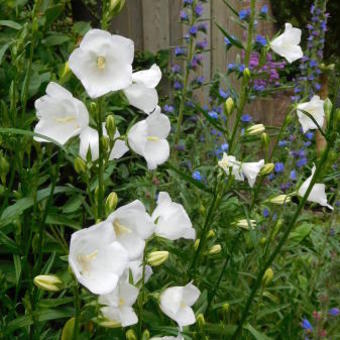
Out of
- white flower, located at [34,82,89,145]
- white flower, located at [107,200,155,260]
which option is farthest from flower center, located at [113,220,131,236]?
white flower, located at [34,82,89,145]

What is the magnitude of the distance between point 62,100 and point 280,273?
4.25ft

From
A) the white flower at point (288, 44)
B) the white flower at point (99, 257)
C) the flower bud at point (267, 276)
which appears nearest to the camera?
the white flower at point (99, 257)

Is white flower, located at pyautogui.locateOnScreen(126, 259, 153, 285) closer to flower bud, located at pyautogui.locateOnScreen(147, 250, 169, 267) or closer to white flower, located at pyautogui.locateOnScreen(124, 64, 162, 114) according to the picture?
flower bud, located at pyautogui.locateOnScreen(147, 250, 169, 267)

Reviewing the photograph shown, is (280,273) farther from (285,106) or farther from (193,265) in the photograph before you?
(285,106)

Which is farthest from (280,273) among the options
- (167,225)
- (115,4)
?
(115,4)

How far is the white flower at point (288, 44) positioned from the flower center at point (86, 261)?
3.26 feet

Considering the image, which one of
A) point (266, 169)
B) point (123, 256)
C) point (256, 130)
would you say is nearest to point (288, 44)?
point (256, 130)

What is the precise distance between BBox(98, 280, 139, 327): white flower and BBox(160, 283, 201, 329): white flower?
16 cm

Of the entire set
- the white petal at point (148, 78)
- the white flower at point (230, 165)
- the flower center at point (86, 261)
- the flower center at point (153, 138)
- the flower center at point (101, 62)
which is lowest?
the white flower at point (230, 165)

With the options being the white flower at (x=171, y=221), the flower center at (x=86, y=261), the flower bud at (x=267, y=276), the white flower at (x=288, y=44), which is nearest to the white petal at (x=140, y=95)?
the white flower at (x=171, y=221)

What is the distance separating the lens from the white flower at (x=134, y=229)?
108 cm

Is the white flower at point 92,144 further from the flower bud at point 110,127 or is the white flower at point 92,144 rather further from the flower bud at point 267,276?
the flower bud at point 267,276

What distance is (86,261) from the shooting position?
105cm

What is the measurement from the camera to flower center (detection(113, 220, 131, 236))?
110cm
